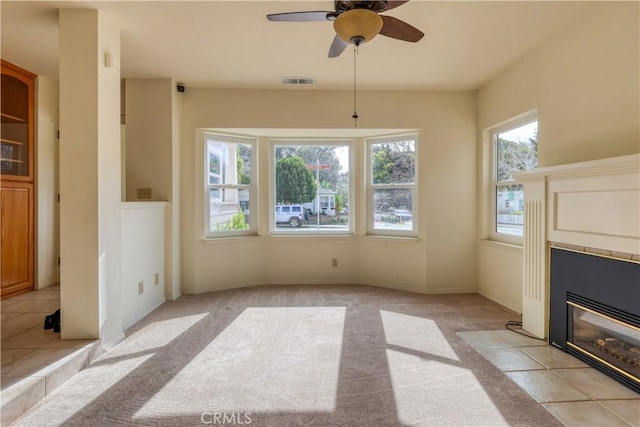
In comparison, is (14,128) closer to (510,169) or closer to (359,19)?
(359,19)

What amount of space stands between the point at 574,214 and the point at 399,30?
1.88 metres

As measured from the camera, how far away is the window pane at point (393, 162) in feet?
14.1

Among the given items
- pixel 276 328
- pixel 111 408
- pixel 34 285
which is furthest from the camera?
pixel 34 285

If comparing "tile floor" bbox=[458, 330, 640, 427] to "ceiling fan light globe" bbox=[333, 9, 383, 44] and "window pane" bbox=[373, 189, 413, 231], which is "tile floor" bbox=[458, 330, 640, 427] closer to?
"window pane" bbox=[373, 189, 413, 231]

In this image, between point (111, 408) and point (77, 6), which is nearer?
point (111, 408)

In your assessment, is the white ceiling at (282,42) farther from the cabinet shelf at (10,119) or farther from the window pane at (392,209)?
the window pane at (392,209)

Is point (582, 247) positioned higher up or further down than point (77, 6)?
further down

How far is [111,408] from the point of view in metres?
1.79

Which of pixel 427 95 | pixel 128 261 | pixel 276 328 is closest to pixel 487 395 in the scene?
pixel 276 328

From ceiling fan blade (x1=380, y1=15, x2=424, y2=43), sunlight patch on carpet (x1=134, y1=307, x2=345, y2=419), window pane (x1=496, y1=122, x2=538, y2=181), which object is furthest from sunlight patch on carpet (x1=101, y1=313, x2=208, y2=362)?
window pane (x1=496, y1=122, x2=538, y2=181)

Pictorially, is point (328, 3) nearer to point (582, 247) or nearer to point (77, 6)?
point (77, 6)

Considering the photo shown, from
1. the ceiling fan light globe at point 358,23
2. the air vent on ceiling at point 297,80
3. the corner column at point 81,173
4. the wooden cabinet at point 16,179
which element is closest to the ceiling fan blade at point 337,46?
the ceiling fan light globe at point 358,23

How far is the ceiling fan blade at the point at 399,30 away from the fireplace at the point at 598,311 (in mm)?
2000

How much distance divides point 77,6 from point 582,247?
421 centimetres
